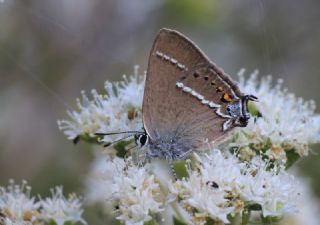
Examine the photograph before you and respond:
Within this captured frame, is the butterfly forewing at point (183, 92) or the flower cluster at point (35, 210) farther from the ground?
the butterfly forewing at point (183, 92)

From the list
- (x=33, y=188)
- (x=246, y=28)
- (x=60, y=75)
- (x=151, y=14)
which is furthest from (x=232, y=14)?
(x=33, y=188)

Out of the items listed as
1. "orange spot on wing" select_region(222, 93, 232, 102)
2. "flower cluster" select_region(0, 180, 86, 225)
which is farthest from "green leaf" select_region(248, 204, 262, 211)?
"flower cluster" select_region(0, 180, 86, 225)

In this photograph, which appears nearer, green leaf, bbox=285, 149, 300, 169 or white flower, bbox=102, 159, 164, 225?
white flower, bbox=102, 159, 164, 225

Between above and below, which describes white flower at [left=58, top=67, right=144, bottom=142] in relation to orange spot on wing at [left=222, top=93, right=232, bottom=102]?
above

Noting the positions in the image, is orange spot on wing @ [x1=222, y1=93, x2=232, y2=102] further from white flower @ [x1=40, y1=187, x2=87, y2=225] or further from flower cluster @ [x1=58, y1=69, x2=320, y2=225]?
white flower @ [x1=40, y1=187, x2=87, y2=225]

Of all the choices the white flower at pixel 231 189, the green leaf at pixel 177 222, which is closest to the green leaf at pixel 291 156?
the white flower at pixel 231 189

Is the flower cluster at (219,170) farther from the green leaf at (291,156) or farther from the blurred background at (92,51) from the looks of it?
the blurred background at (92,51)

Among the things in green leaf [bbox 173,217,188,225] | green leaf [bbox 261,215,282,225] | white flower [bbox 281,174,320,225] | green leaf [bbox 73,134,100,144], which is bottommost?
green leaf [bbox 261,215,282,225]
